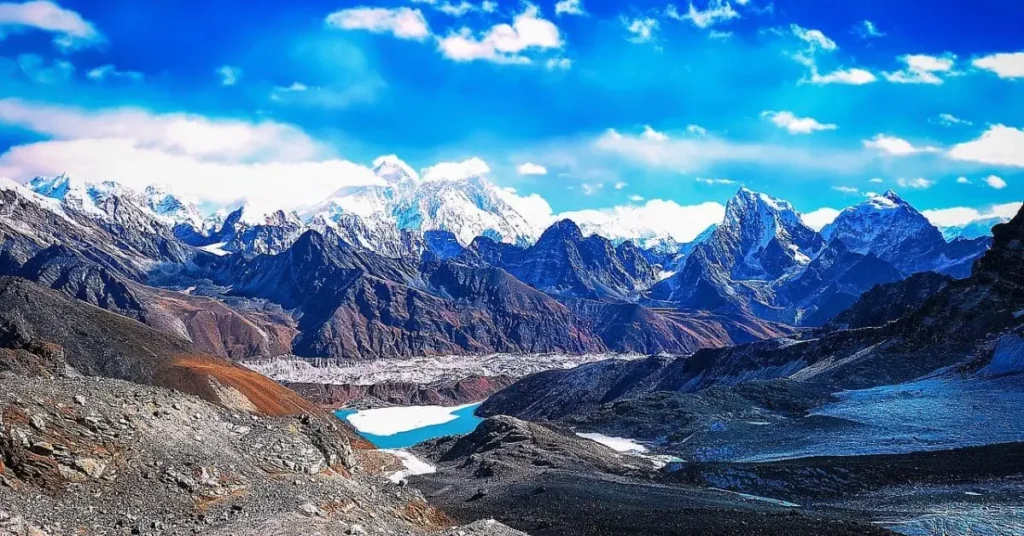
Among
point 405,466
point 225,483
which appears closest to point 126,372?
point 405,466

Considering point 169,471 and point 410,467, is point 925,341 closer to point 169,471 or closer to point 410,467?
point 410,467

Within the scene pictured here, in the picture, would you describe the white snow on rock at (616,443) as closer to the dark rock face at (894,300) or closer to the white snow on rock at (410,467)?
the white snow on rock at (410,467)

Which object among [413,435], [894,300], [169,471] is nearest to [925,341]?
[894,300]

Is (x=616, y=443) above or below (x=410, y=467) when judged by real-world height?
above

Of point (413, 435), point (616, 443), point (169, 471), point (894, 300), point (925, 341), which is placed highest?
point (894, 300)

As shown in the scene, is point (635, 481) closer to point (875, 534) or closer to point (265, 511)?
point (875, 534)

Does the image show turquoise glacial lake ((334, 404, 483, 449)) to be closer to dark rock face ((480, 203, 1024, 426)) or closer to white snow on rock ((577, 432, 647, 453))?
dark rock face ((480, 203, 1024, 426))

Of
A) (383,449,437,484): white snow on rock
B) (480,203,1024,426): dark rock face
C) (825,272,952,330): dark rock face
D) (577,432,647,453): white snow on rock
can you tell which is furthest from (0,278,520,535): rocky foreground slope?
(825,272,952,330): dark rock face
